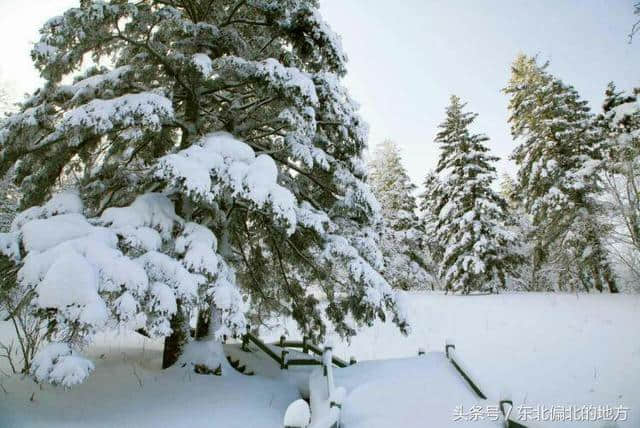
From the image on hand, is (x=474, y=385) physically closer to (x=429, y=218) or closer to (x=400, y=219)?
(x=400, y=219)

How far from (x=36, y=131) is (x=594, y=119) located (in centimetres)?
2203

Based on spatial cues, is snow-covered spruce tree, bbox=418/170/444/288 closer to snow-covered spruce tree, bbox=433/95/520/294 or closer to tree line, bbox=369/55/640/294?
tree line, bbox=369/55/640/294

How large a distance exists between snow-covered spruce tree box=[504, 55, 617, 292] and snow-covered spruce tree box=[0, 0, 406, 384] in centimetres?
1280

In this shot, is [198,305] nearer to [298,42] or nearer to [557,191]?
[298,42]

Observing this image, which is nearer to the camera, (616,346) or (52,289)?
(52,289)

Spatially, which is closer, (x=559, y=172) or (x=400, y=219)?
(x=559, y=172)

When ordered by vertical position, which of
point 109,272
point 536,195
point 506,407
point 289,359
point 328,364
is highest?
point 536,195

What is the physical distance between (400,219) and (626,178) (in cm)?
1514

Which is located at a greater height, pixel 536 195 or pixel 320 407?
pixel 536 195

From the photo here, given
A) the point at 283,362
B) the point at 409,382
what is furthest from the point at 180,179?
the point at 283,362

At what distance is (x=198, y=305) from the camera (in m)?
5.12

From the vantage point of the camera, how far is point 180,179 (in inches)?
201

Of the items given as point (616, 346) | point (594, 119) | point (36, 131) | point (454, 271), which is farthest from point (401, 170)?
point (36, 131)

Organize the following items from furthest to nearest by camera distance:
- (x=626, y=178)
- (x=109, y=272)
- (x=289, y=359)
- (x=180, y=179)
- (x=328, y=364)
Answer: (x=626, y=178), (x=289, y=359), (x=328, y=364), (x=180, y=179), (x=109, y=272)
